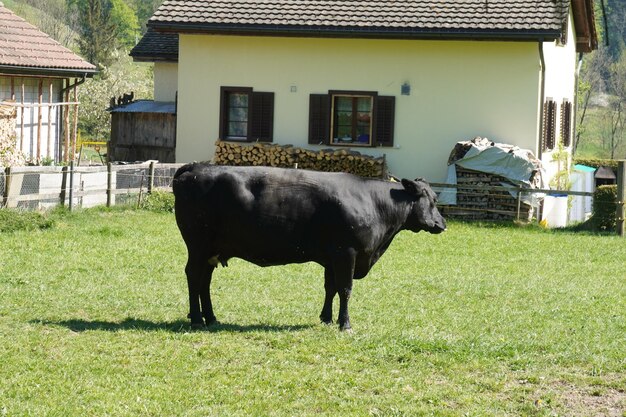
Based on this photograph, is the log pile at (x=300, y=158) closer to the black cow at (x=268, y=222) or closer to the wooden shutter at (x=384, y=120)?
the wooden shutter at (x=384, y=120)

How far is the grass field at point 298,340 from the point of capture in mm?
8398

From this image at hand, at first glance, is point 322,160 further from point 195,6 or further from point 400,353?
point 400,353

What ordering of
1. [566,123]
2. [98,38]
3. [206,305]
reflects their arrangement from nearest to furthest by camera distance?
[206,305] → [566,123] → [98,38]

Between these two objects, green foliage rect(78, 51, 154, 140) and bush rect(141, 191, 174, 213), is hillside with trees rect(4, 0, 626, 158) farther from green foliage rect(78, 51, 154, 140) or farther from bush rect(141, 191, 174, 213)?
bush rect(141, 191, 174, 213)

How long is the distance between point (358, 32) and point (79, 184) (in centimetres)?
833

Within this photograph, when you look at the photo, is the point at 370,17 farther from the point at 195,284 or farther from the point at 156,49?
the point at 195,284

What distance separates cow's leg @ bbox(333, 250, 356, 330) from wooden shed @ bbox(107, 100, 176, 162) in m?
19.4

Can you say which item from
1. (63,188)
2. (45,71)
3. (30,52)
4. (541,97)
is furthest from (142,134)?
(541,97)

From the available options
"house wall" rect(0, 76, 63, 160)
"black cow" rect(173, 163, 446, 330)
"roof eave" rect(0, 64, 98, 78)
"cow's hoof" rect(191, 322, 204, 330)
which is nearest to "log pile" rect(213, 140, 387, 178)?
"roof eave" rect(0, 64, 98, 78)

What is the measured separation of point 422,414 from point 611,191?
16472 mm

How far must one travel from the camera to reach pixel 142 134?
3086 cm

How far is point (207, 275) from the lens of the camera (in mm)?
11594

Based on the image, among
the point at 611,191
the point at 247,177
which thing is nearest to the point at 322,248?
the point at 247,177

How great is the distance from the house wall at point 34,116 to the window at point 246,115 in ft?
14.9
